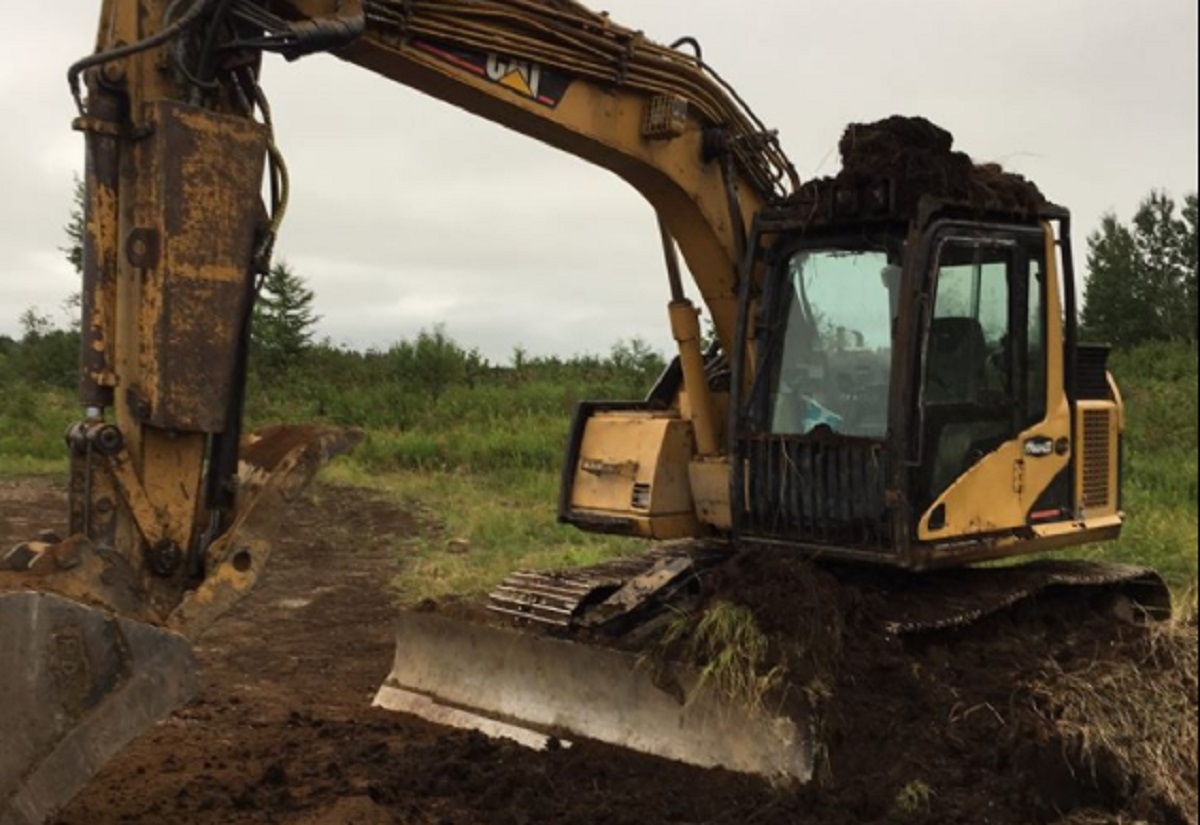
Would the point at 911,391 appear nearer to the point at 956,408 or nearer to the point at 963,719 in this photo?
the point at 956,408

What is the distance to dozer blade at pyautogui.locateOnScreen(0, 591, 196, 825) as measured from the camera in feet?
14.1

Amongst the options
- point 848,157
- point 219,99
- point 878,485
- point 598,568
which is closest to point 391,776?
point 598,568

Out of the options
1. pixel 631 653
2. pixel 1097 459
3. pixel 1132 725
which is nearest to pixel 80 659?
pixel 631 653

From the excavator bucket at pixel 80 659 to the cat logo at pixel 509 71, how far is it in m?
2.08

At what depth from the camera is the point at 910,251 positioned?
597cm

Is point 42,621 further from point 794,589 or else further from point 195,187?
point 794,589

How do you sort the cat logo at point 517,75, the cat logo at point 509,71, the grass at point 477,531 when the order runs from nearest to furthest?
the cat logo at point 509,71, the cat logo at point 517,75, the grass at point 477,531

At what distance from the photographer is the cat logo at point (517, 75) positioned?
5770mm

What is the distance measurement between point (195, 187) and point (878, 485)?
3016mm

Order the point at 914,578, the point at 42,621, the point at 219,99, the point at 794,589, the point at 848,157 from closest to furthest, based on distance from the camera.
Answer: the point at 42,621 < the point at 219,99 < the point at 794,589 < the point at 848,157 < the point at 914,578

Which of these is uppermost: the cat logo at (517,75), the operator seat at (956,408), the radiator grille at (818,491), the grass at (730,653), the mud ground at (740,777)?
the cat logo at (517,75)

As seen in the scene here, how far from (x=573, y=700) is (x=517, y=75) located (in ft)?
8.88

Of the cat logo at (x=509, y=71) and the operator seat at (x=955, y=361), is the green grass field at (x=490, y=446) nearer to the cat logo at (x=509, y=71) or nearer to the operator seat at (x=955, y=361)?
the operator seat at (x=955, y=361)

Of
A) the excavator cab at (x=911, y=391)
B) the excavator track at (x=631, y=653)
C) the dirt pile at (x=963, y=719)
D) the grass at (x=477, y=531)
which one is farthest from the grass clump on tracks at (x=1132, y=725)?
the grass at (x=477, y=531)
